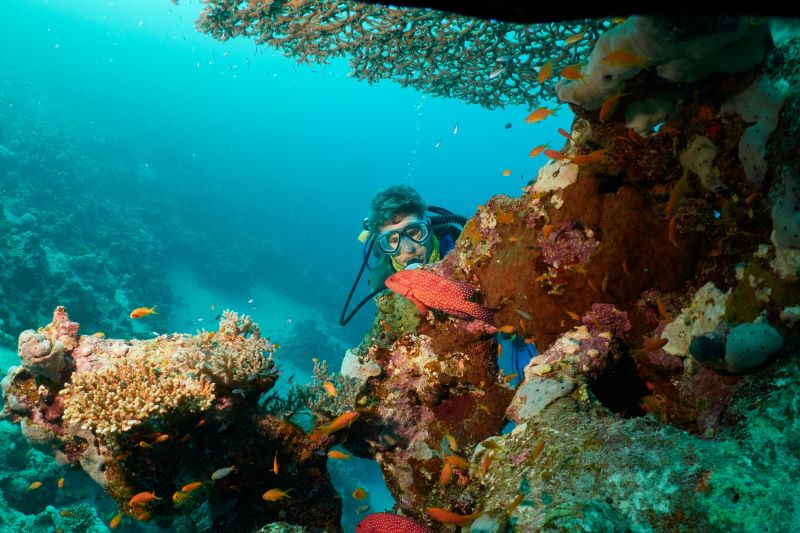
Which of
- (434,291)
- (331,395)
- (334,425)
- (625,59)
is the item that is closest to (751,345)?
(625,59)

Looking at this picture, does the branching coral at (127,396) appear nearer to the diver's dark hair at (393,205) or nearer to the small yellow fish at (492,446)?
the small yellow fish at (492,446)

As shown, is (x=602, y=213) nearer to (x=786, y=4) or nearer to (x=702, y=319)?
(x=702, y=319)

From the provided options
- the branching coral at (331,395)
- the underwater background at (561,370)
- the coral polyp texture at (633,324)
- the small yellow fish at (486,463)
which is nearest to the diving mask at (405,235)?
the underwater background at (561,370)

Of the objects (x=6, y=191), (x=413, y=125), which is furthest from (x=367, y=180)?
(x=6, y=191)

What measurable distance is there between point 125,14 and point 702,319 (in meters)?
158

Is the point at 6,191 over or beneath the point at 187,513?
over

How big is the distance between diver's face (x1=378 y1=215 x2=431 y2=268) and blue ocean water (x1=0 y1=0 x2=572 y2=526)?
14.6 ft

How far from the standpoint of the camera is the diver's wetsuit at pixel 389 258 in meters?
7.06

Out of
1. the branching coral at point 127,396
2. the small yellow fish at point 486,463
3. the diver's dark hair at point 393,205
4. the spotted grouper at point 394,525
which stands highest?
the diver's dark hair at point 393,205

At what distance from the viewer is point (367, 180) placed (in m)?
90.4

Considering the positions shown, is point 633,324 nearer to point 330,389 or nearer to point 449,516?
point 449,516

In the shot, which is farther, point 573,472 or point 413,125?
point 413,125

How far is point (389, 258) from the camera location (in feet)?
23.0

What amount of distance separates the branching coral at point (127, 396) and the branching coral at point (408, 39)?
6.87 metres
